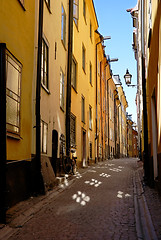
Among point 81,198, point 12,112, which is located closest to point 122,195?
point 81,198

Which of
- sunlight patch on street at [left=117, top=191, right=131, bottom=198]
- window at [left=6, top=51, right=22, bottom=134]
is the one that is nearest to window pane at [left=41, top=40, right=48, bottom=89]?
window at [left=6, top=51, right=22, bottom=134]

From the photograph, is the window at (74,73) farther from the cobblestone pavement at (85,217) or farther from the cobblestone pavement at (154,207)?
the cobblestone pavement at (154,207)

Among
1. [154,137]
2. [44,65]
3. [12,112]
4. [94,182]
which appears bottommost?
[94,182]

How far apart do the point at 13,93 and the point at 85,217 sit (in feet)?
10.0

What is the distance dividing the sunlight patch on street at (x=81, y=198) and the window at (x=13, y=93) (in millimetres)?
2242

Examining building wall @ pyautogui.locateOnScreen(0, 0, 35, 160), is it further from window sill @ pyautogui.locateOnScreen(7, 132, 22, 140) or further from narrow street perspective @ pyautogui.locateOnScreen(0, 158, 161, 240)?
narrow street perspective @ pyautogui.locateOnScreen(0, 158, 161, 240)

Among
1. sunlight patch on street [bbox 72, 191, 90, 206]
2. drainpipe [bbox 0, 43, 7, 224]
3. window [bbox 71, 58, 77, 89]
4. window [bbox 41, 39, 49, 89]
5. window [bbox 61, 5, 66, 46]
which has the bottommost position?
sunlight patch on street [bbox 72, 191, 90, 206]

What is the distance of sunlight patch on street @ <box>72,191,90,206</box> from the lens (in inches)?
288

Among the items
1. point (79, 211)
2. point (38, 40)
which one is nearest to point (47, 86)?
point (38, 40)

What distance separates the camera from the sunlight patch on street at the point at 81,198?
7303mm

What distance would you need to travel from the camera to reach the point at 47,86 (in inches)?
402

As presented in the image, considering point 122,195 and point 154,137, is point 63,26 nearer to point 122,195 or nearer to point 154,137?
point 154,137

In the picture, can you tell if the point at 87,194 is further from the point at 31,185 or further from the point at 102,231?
the point at 102,231

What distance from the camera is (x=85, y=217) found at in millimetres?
5836
